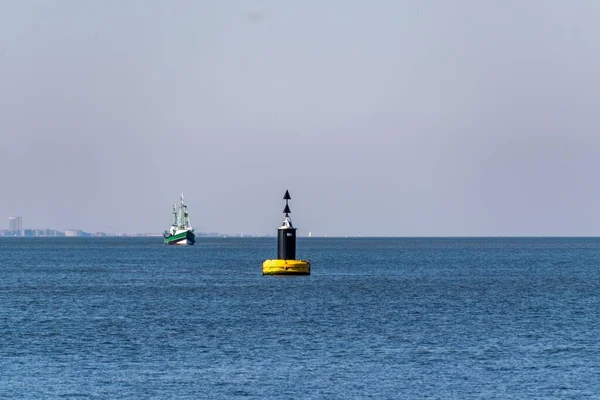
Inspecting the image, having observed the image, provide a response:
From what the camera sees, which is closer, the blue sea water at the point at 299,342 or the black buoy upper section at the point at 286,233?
the blue sea water at the point at 299,342

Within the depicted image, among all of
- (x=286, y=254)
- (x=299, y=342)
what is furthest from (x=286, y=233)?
(x=299, y=342)

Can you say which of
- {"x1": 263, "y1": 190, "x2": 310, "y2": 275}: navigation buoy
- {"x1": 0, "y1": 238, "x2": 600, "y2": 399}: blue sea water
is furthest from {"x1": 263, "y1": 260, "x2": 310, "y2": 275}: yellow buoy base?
{"x1": 0, "y1": 238, "x2": 600, "y2": 399}: blue sea water

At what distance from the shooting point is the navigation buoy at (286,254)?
112m

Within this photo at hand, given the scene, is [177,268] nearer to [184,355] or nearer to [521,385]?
[184,355]

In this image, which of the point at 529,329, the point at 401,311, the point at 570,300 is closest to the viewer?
the point at 529,329

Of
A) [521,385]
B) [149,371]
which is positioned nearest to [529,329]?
[521,385]

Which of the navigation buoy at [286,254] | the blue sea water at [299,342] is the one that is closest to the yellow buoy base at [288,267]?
the navigation buoy at [286,254]

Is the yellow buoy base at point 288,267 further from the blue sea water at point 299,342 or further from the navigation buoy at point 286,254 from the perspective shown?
the blue sea water at point 299,342

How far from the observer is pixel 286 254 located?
118 m

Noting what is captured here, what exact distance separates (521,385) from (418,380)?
4346 millimetres

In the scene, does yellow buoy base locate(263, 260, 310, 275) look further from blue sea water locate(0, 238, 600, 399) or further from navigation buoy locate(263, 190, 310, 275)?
blue sea water locate(0, 238, 600, 399)

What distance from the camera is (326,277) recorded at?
13212 cm

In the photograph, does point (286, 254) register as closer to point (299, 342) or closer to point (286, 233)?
point (286, 233)

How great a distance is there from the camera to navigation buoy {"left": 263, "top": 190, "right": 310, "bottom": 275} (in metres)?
112
